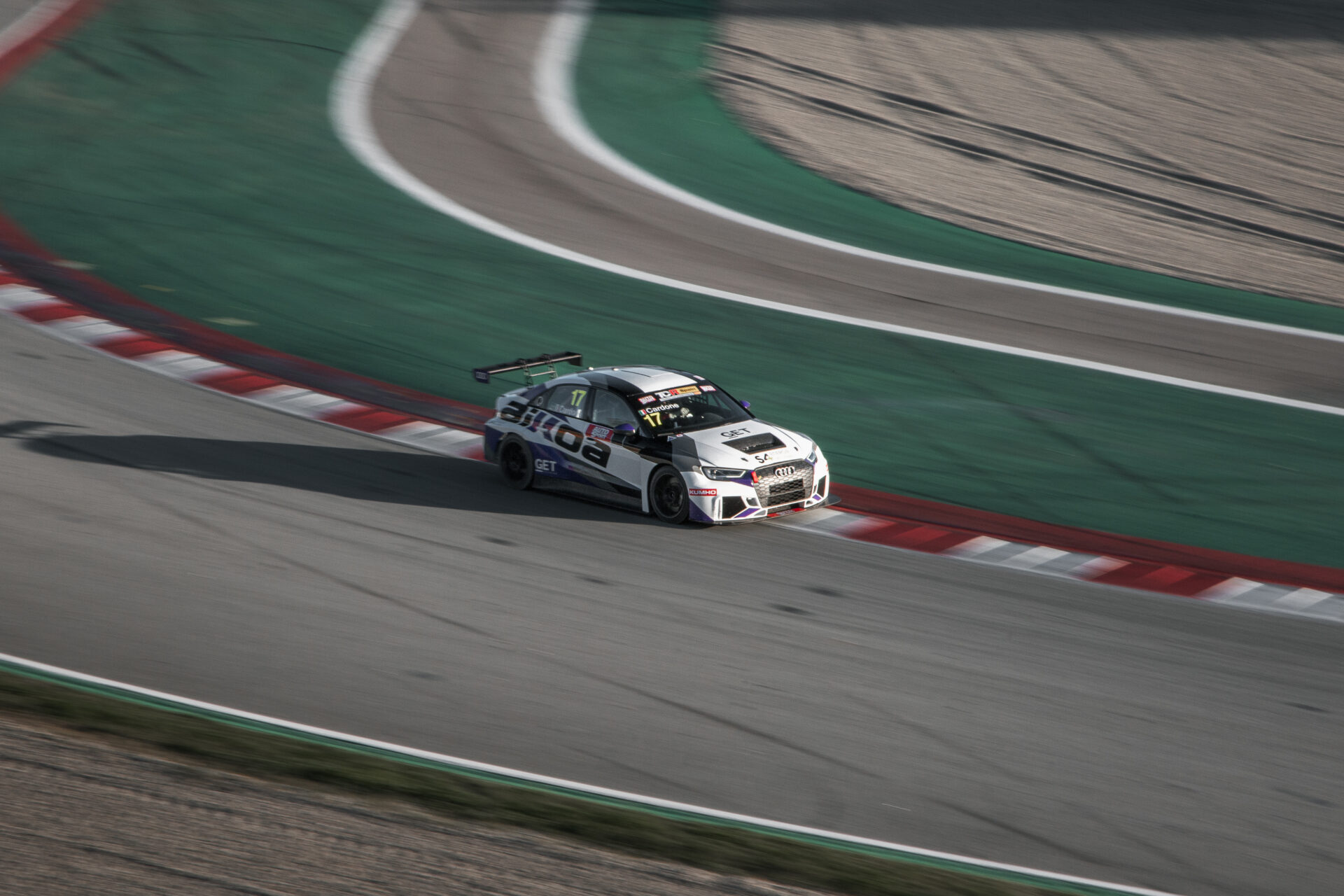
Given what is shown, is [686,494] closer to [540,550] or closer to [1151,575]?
[540,550]

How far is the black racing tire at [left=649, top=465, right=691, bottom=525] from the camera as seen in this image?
12906 millimetres

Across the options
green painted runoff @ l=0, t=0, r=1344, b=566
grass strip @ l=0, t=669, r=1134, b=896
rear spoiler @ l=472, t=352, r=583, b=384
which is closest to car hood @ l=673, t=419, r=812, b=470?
green painted runoff @ l=0, t=0, r=1344, b=566

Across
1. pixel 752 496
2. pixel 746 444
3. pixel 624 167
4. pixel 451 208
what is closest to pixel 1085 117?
pixel 624 167

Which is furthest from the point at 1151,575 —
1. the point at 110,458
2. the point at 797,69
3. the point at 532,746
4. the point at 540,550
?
the point at 797,69

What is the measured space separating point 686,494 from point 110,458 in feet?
18.3

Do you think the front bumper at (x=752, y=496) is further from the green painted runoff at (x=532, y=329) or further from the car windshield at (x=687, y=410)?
the green painted runoff at (x=532, y=329)

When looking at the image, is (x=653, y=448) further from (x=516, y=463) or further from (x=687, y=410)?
(x=516, y=463)

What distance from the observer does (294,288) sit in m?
18.8

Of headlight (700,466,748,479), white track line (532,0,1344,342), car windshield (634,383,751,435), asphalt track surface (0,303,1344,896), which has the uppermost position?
white track line (532,0,1344,342)

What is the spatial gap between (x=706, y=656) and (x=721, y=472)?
2799mm

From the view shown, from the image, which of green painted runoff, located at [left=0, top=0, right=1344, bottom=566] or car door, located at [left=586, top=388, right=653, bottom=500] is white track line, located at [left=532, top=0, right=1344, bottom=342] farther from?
car door, located at [left=586, top=388, right=653, bottom=500]

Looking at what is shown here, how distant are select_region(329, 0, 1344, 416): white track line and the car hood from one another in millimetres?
5458

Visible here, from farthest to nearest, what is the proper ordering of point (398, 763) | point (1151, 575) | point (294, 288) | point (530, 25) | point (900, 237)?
point (530, 25)
point (900, 237)
point (294, 288)
point (1151, 575)
point (398, 763)

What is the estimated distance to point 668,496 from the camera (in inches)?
516
